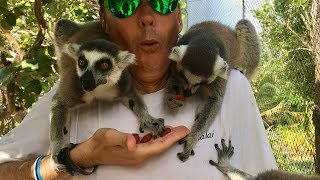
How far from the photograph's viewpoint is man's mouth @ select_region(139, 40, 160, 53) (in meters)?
2.37

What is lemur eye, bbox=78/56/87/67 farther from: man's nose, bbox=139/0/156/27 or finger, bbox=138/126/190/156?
finger, bbox=138/126/190/156

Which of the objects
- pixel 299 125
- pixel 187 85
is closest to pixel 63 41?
pixel 187 85

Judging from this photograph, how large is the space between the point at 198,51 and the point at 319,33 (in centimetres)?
171

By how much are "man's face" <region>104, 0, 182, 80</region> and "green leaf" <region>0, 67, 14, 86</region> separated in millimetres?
1027

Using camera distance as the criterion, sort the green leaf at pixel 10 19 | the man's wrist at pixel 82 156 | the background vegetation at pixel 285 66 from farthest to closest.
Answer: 1. the background vegetation at pixel 285 66
2. the green leaf at pixel 10 19
3. the man's wrist at pixel 82 156

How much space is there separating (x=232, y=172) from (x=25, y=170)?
1.11 metres

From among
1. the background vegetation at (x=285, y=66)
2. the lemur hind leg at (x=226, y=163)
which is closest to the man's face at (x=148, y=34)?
the lemur hind leg at (x=226, y=163)

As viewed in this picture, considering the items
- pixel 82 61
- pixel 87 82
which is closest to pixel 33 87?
pixel 82 61

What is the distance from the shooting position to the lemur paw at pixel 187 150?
7.05ft

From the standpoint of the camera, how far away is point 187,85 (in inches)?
108

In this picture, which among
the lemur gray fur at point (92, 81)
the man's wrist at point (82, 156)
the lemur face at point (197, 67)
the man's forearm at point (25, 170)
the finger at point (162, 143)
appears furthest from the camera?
the lemur face at point (197, 67)

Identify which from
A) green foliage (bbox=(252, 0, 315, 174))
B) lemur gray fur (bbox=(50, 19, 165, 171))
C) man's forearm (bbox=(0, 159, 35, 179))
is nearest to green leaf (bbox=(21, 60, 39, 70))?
lemur gray fur (bbox=(50, 19, 165, 171))

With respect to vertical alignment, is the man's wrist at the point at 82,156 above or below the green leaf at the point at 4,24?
below

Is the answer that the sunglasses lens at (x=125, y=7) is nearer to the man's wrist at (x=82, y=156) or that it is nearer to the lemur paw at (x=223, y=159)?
the man's wrist at (x=82, y=156)
